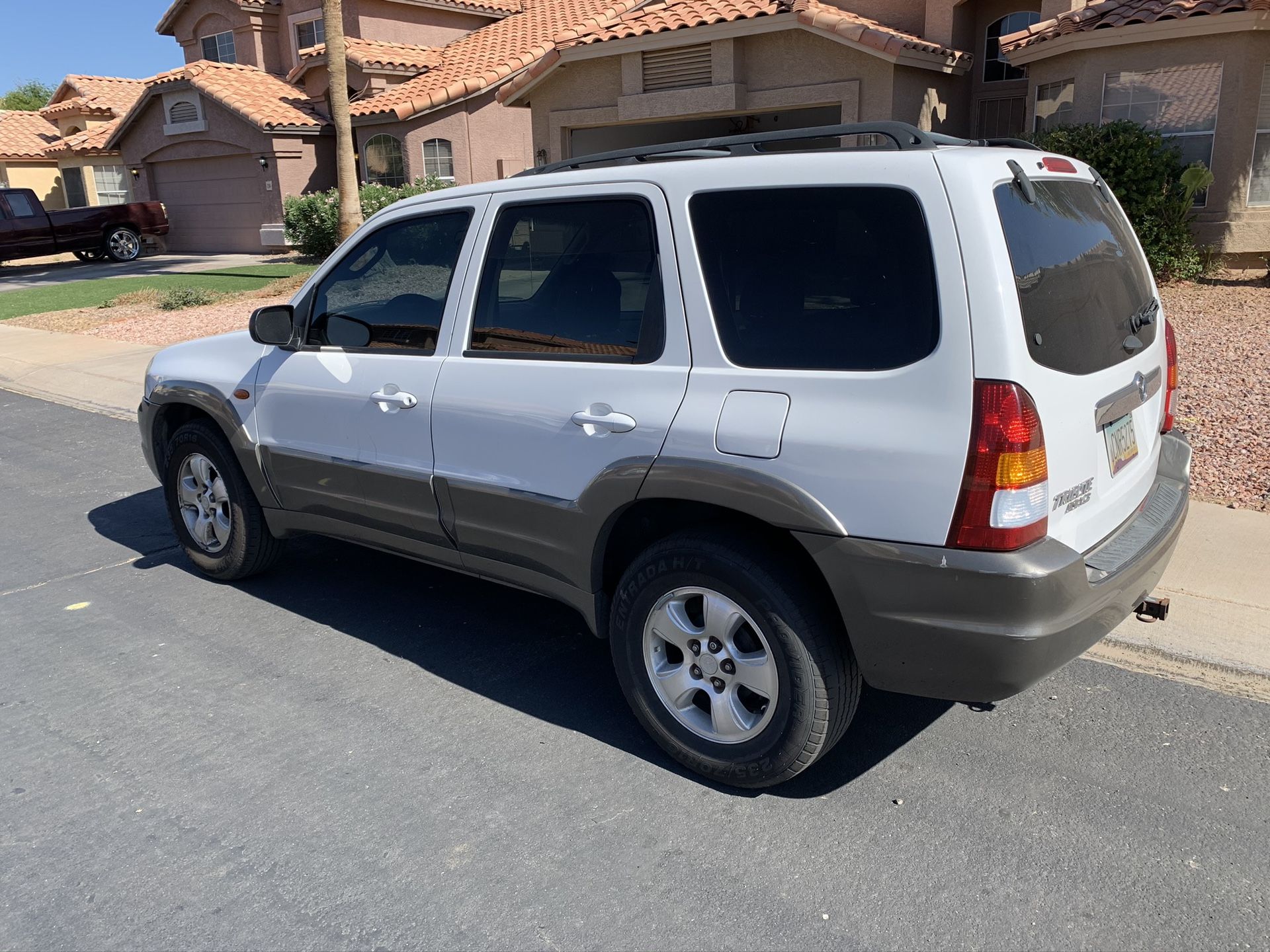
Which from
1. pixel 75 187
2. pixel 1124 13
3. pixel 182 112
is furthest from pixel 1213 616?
pixel 75 187

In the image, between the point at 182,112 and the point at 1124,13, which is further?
the point at 182,112

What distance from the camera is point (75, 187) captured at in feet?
118

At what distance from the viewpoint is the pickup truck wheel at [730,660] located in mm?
3299

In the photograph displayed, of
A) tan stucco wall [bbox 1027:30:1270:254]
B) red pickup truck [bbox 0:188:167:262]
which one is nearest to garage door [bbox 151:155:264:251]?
red pickup truck [bbox 0:188:167:262]

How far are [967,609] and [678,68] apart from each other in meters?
15.6

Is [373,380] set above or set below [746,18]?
below

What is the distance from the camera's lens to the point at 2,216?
2628 centimetres

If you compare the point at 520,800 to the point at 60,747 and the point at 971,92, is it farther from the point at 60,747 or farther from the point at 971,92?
the point at 971,92

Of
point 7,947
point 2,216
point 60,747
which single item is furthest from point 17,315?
point 7,947

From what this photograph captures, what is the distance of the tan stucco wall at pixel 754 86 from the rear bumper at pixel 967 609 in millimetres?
13364

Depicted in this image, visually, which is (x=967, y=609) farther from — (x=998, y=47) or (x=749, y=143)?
(x=998, y=47)

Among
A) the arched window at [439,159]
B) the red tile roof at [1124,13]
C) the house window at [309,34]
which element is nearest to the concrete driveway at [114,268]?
the arched window at [439,159]

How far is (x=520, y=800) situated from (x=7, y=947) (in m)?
1.46

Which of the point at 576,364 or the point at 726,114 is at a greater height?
the point at 726,114
